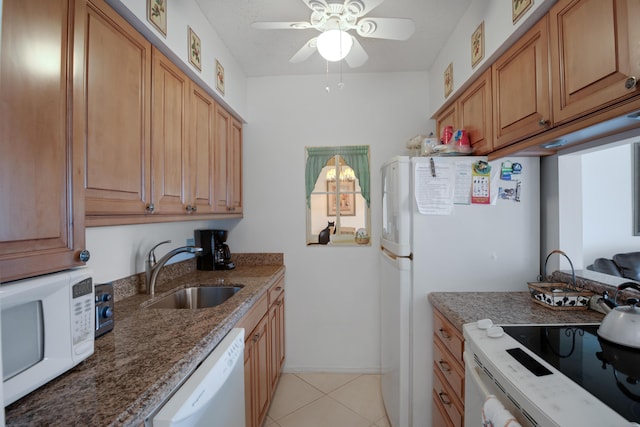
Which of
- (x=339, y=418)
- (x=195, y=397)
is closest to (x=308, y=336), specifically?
(x=339, y=418)

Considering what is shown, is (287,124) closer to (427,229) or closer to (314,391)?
(427,229)

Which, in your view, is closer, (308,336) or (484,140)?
(484,140)

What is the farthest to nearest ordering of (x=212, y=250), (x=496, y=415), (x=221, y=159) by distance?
(x=212, y=250), (x=221, y=159), (x=496, y=415)

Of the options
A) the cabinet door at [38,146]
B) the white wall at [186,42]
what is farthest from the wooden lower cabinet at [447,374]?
the white wall at [186,42]

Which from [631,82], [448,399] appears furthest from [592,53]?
[448,399]

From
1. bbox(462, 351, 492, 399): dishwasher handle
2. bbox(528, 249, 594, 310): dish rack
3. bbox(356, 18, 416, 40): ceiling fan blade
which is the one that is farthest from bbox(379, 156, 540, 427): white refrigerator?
bbox(356, 18, 416, 40): ceiling fan blade

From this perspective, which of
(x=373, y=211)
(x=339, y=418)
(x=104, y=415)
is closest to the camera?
(x=104, y=415)

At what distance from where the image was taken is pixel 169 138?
1438mm

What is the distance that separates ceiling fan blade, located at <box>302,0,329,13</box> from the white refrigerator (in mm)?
879

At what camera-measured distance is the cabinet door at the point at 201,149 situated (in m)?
1.68

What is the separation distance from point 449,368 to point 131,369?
1364 millimetres

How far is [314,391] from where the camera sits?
2252mm

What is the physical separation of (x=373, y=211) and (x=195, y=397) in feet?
6.48

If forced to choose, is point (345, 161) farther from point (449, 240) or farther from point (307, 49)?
point (449, 240)
